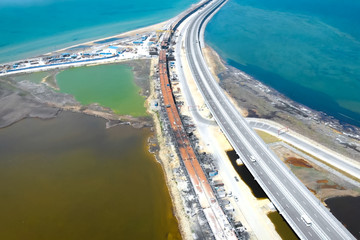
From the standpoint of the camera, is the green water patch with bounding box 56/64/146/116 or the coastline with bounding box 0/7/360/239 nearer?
Answer: the coastline with bounding box 0/7/360/239

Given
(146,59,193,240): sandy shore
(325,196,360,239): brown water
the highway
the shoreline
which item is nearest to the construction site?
(146,59,193,240): sandy shore

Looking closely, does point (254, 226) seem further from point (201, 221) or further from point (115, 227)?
point (115, 227)

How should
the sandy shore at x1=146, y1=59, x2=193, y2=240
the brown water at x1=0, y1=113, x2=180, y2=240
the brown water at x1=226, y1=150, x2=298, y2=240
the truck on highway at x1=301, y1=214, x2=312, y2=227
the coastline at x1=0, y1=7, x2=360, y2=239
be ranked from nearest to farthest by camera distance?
the truck on highway at x1=301, y1=214, x2=312, y2=227 < the brown water at x1=226, y1=150, x2=298, y2=240 < the sandy shore at x1=146, y1=59, x2=193, y2=240 < the brown water at x1=0, y1=113, x2=180, y2=240 < the coastline at x1=0, y1=7, x2=360, y2=239

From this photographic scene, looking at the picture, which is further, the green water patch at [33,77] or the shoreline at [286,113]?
the green water patch at [33,77]

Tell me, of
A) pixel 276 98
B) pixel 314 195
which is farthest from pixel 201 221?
pixel 276 98

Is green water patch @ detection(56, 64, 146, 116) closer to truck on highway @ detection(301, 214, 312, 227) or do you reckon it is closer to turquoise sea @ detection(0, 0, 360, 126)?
turquoise sea @ detection(0, 0, 360, 126)

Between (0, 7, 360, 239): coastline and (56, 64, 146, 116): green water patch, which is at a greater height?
(56, 64, 146, 116): green water patch

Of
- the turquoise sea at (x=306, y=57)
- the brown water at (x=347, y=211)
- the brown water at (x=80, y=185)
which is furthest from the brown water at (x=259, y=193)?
the turquoise sea at (x=306, y=57)

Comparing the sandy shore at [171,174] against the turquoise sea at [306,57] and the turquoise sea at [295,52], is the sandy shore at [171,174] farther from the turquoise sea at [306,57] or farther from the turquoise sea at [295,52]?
the turquoise sea at [295,52]
